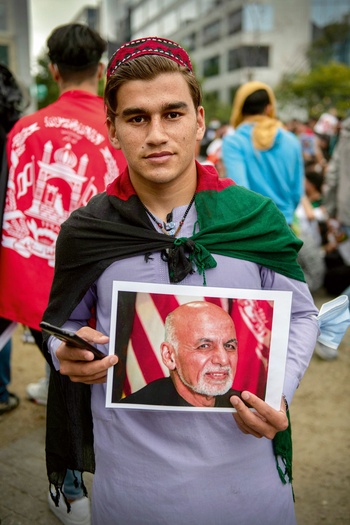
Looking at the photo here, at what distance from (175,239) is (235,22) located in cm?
8001

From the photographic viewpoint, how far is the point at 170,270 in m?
1.58

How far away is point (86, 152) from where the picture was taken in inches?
115

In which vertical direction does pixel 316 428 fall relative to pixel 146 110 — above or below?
below

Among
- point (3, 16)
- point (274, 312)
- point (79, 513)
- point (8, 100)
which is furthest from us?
point (3, 16)

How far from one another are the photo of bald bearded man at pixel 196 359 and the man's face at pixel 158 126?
15.7 inches

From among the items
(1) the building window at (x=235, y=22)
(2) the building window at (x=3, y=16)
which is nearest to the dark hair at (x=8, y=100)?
(2) the building window at (x=3, y=16)

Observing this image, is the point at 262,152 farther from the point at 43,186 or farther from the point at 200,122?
the point at 200,122

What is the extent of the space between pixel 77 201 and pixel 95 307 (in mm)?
A: 1216

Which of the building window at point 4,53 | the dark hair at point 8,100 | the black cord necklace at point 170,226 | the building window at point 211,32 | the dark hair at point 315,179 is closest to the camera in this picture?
the black cord necklace at point 170,226

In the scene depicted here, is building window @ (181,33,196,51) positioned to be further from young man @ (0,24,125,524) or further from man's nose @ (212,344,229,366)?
man's nose @ (212,344,229,366)

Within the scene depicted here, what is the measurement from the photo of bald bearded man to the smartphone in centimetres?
17

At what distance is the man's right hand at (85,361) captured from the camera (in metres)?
1.44

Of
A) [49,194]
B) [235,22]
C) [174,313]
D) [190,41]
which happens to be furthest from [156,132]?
[190,41]

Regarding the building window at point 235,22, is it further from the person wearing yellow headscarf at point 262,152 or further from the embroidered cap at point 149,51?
the embroidered cap at point 149,51
